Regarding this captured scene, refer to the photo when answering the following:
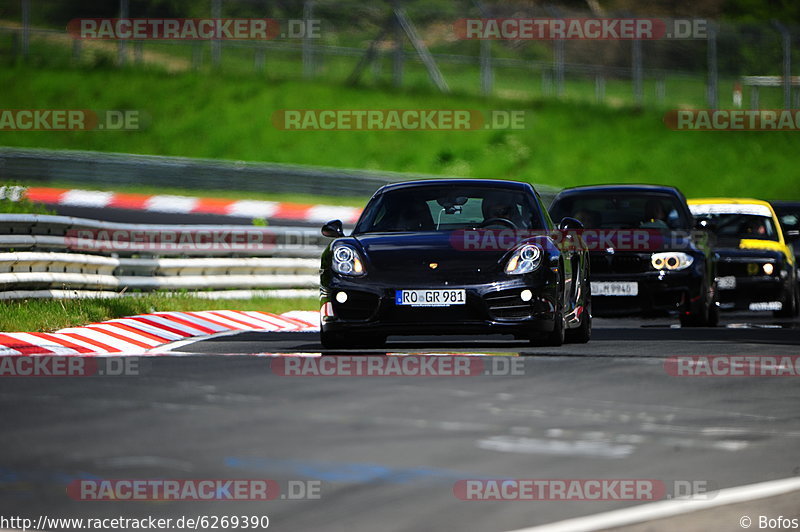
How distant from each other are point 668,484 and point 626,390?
3.06 metres

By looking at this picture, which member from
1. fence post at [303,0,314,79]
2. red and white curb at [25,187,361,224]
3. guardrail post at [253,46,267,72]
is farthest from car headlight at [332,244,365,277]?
guardrail post at [253,46,267,72]

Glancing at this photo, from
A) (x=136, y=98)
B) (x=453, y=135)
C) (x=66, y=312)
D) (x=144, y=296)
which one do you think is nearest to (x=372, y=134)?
(x=453, y=135)

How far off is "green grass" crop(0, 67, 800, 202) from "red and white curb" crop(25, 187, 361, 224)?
8043 millimetres

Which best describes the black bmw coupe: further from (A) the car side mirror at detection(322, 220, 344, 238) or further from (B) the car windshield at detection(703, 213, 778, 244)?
(A) the car side mirror at detection(322, 220, 344, 238)

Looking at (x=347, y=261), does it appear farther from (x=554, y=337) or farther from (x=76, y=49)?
(x=76, y=49)

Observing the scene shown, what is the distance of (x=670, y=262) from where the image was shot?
15.8 m

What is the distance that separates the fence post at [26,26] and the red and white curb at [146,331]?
20328mm

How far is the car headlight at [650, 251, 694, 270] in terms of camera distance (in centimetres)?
1582

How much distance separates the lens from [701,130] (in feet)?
141

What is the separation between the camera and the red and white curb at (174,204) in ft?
98.1

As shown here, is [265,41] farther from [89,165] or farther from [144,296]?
[144,296]

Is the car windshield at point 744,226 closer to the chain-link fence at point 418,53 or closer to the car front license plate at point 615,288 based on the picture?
the car front license plate at point 615,288

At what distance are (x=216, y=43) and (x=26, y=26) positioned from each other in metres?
4.35

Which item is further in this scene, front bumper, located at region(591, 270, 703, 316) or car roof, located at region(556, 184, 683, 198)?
car roof, located at region(556, 184, 683, 198)
